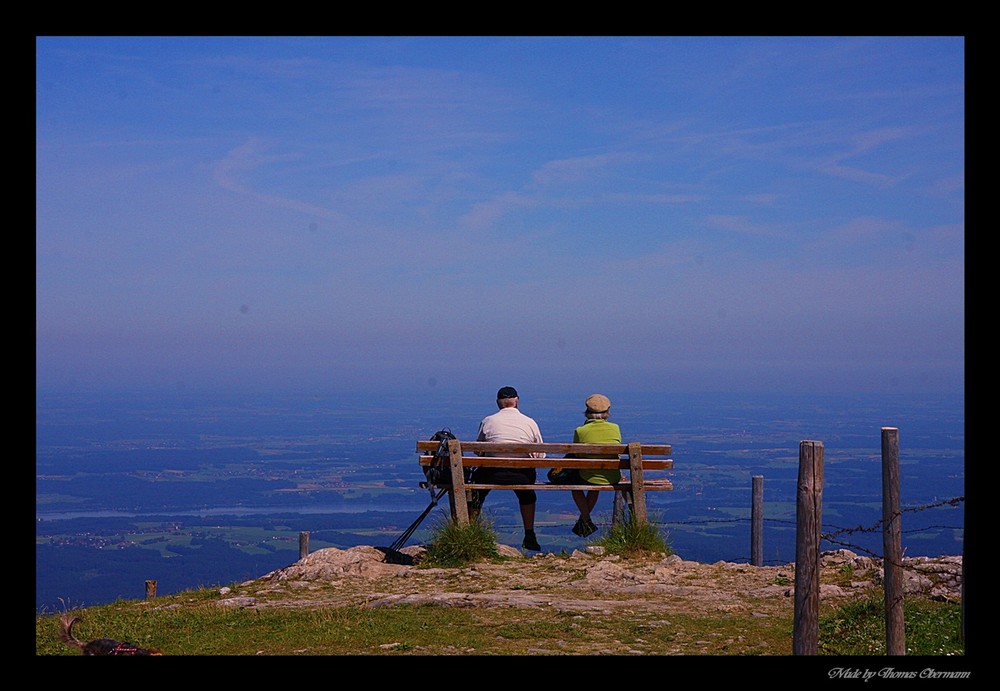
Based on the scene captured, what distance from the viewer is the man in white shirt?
530 inches

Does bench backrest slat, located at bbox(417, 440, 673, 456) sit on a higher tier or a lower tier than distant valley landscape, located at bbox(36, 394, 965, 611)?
higher

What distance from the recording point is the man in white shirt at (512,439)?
13.5 m

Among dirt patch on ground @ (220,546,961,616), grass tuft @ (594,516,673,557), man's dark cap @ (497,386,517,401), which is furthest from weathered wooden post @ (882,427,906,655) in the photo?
man's dark cap @ (497,386,517,401)

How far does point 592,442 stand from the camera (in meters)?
14.2

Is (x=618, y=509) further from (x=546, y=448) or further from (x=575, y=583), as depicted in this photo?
(x=575, y=583)

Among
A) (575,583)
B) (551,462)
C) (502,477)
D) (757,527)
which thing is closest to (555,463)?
(551,462)

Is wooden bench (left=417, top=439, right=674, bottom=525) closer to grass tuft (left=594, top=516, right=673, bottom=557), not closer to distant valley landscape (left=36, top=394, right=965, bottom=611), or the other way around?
grass tuft (left=594, top=516, right=673, bottom=557)

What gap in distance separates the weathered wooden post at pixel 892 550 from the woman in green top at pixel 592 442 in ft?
19.7

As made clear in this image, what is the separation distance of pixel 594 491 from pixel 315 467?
183532mm

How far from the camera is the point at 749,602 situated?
34.5ft

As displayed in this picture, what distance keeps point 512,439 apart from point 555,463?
2.58ft

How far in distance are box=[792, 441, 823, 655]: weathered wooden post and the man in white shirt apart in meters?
6.90
